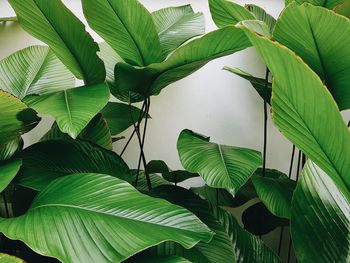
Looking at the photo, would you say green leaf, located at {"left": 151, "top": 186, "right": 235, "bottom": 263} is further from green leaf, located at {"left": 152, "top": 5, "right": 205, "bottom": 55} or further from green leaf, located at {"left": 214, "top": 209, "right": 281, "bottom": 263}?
green leaf, located at {"left": 152, "top": 5, "right": 205, "bottom": 55}

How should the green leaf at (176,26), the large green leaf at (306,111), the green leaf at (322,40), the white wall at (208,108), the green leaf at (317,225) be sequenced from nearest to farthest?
1. the large green leaf at (306,111)
2. the green leaf at (322,40)
3. the green leaf at (317,225)
4. the green leaf at (176,26)
5. the white wall at (208,108)

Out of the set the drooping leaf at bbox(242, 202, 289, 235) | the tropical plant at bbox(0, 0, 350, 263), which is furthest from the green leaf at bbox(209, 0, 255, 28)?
the drooping leaf at bbox(242, 202, 289, 235)

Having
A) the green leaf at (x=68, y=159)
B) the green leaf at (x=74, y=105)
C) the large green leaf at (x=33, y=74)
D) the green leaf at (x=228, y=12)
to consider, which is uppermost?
the green leaf at (x=228, y=12)

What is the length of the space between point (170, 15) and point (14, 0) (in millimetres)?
407

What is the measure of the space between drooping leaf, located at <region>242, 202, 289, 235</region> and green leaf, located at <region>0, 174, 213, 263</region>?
1.45 ft

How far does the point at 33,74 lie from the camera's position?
0.95 meters

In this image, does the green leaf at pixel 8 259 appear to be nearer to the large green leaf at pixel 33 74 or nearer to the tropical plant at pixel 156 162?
the tropical plant at pixel 156 162

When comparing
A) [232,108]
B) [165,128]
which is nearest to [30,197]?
[165,128]

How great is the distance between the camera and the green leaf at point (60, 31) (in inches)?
28.4

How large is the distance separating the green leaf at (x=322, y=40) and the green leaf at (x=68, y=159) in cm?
38

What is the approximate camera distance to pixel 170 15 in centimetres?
102

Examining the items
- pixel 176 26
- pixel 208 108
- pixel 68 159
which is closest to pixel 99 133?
pixel 68 159

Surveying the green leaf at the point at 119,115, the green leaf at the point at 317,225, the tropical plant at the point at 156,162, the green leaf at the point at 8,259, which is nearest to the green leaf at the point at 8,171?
the tropical plant at the point at 156,162

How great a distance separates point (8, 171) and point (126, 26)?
1.10ft
